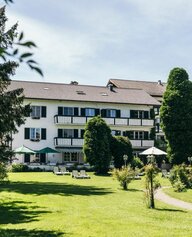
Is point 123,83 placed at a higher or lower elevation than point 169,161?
higher

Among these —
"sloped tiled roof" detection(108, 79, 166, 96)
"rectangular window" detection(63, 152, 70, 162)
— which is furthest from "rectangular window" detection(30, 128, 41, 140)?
"sloped tiled roof" detection(108, 79, 166, 96)

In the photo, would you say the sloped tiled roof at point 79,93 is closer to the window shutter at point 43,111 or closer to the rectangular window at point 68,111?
the rectangular window at point 68,111

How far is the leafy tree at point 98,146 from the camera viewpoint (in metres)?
44.5

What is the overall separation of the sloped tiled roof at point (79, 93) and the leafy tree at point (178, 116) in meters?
5.37

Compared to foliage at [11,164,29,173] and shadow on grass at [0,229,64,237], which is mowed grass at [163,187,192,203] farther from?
foliage at [11,164,29,173]

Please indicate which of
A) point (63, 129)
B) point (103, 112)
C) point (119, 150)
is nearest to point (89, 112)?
point (103, 112)

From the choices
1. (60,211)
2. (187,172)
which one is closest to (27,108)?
(187,172)

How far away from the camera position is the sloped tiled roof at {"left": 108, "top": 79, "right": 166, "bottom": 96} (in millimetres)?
78044

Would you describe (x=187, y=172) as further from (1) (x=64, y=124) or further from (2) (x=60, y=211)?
(1) (x=64, y=124)

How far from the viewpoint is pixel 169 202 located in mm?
22141

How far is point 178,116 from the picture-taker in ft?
176

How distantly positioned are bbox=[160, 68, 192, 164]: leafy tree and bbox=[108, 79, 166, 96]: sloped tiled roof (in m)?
21.7

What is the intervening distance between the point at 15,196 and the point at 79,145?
103 ft

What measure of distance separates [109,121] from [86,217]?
41.4m
